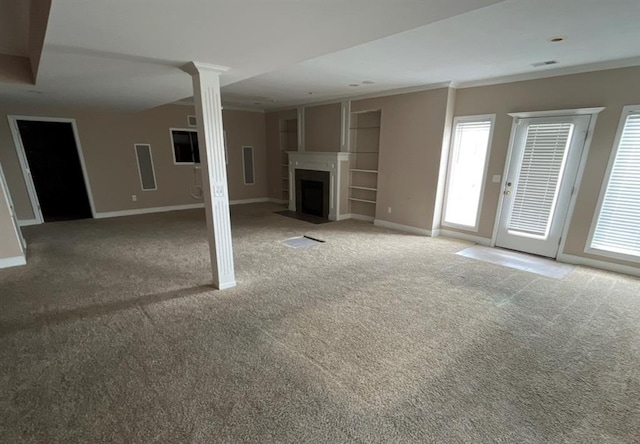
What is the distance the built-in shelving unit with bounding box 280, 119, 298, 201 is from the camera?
26.3 feet

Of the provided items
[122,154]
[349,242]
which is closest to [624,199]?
[349,242]

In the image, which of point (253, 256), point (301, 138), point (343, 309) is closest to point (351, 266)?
point (343, 309)

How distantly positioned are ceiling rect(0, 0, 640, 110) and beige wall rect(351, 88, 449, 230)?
2.41 feet

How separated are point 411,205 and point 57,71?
17.1 ft

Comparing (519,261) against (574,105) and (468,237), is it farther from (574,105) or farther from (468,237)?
(574,105)

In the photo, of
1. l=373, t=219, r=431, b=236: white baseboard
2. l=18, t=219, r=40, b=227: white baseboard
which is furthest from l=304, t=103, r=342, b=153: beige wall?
l=18, t=219, r=40, b=227: white baseboard

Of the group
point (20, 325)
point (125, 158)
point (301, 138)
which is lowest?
point (20, 325)

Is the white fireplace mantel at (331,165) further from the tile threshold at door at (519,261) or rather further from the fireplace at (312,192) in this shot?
the tile threshold at door at (519,261)

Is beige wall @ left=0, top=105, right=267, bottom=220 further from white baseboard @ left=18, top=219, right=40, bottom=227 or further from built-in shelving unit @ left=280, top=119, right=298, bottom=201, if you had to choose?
built-in shelving unit @ left=280, top=119, right=298, bottom=201

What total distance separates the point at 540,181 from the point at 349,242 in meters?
2.96

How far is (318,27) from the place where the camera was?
179 centimetres

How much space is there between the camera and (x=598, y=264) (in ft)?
12.6

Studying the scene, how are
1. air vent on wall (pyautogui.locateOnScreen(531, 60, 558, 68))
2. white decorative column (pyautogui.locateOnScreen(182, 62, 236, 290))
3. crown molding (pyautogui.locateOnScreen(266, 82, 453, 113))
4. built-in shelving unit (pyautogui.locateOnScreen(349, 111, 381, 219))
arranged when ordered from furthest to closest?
built-in shelving unit (pyautogui.locateOnScreen(349, 111, 381, 219)) → crown molding (pyautogui.locateOnScreen(266, 82, 453, 113)) → air vent on wall (pyautogui.locateOnScreen(531, 60, 558, 68)) → white decorative column (pyautogui.locateOnScreen(182, 62, 236, 290))

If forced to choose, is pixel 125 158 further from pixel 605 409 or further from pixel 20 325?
pixel 605 409
